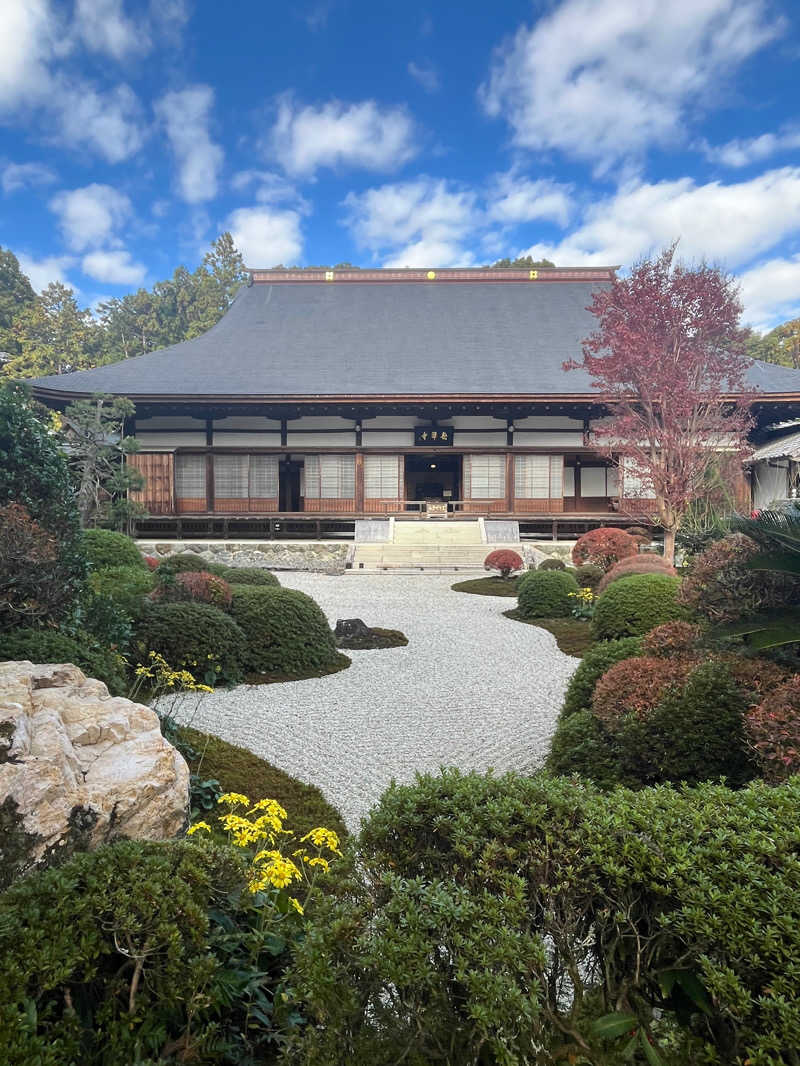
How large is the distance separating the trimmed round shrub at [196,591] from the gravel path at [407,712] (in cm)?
119

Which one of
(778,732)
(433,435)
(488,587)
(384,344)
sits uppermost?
(384,344)

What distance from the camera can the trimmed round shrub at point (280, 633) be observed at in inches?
251

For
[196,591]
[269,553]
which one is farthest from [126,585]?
[269,553]

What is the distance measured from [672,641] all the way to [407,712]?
8.08ft

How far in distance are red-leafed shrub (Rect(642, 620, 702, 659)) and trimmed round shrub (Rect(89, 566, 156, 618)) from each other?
184 inches

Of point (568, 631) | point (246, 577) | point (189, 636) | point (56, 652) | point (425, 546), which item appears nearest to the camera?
point (56, 652)

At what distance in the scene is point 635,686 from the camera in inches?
138

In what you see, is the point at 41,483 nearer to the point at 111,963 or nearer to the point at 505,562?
the point at 111,963

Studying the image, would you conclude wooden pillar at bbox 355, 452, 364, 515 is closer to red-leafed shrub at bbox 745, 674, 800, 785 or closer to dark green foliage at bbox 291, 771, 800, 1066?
red-leafed shrub at bbox 745, 674, 800, 785

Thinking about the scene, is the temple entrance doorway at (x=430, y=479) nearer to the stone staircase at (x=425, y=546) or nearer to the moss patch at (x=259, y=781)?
the stone staircase at (x=425, y=546)

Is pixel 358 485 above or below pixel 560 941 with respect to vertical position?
above

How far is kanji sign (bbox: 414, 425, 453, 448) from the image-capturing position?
59.7ft

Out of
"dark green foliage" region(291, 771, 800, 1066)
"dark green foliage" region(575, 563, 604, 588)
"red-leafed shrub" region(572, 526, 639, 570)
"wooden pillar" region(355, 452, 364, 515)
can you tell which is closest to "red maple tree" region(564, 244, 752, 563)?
"red-leafed shrub" region(572, 526, 639, 570)

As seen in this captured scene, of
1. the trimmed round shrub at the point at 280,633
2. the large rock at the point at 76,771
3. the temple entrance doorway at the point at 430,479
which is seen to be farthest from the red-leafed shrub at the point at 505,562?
the large rock at the point at 76,771
